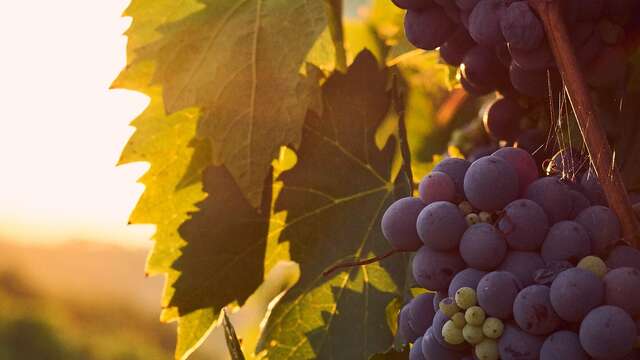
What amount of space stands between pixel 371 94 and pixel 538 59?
0.32 meters

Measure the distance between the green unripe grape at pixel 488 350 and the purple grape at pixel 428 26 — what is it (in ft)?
0.79

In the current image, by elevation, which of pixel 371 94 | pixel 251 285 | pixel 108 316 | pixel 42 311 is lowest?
pixel 108 316

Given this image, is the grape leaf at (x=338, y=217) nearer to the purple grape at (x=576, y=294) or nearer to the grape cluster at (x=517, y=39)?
the grape cluster at (x=517, y=39)

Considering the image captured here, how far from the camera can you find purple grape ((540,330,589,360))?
1.83 feet

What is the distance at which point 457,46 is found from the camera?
0.74 meters

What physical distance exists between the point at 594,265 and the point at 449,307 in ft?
0.32

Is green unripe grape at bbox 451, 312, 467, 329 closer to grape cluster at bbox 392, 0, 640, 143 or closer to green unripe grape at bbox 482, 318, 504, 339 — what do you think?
green unripe grape at bbox 482, 318, 504, 339

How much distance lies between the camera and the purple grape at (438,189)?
62cm

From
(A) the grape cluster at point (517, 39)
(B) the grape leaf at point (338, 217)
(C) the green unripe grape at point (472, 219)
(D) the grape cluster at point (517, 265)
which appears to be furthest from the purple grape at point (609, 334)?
(B) the grape leaf at point (338, 217)

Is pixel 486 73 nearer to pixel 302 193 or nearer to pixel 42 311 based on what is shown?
pixel 302 193

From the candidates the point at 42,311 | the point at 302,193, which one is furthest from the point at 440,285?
the point at 42,311

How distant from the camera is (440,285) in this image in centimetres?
62

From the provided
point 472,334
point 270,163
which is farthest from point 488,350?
point 270,163

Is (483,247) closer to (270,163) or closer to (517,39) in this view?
(517,39)
